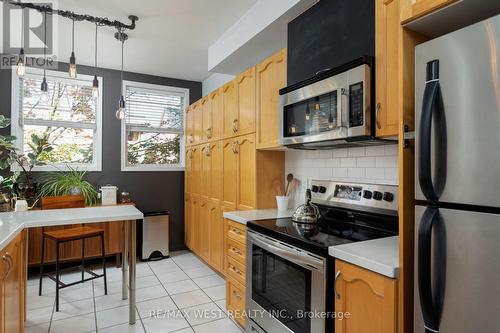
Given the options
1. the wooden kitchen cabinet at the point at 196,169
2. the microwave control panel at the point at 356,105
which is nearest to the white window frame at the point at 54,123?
the wooden kitchen cabinet at the point at 196,169

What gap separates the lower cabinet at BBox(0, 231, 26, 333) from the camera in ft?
5.00

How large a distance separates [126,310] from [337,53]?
8.96 feet

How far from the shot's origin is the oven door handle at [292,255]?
1.46 m

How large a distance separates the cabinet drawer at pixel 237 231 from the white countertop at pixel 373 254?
95cm

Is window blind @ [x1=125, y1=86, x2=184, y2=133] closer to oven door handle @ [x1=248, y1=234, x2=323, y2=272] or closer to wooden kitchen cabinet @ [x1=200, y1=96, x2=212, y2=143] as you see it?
wooden kitchen cabinet @ [x1=200, y1=96, x2=212, y2=143]

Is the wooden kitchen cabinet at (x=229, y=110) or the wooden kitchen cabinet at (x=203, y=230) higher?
the wooden kitchen cabinet at (x=229, y=110)

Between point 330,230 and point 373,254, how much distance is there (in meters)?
0.52

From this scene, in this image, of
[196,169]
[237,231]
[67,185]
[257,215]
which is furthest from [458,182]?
[67,185]

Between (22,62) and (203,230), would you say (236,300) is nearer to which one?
(203,230)

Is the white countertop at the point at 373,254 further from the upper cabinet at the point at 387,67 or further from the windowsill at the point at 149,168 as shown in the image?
the windowsill at the point at 149,168

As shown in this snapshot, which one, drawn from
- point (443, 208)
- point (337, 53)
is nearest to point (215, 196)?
point (337, 53)

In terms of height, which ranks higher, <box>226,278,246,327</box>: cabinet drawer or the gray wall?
the gray wall

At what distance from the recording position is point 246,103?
2.74 metres

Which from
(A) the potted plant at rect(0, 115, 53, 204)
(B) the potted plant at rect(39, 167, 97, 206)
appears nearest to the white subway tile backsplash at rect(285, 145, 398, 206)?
(B) the potted plant at rect(39, 167, 97, 206)
